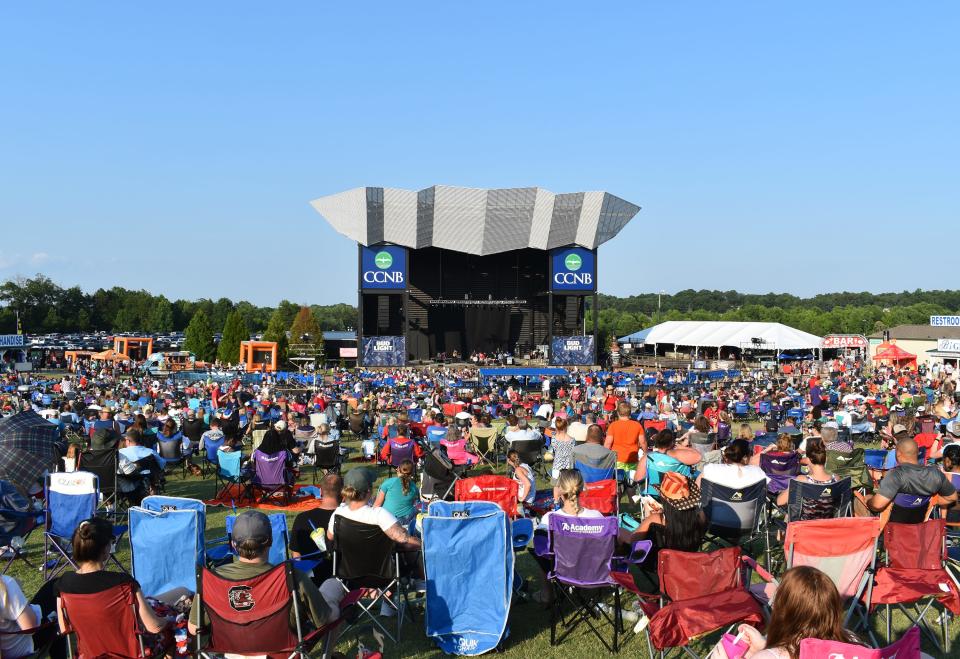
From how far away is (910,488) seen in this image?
18.8ft

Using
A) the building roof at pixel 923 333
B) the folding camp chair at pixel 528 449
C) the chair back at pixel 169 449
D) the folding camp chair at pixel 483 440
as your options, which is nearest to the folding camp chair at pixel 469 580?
the folding camp chair at pixel 528 449

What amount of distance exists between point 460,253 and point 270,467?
41.1 m

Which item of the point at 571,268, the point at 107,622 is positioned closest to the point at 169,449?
the point at 107,622

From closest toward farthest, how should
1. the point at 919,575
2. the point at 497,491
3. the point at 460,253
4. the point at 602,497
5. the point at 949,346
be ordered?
the point at 919,575 < the point at 602,497 < the point at 497,491 < the point at 949,346 < the point at 460,253

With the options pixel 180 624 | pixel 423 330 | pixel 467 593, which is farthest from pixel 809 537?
pixel 423 330

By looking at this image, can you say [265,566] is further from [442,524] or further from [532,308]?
[532,308]

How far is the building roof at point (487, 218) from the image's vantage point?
45062mm

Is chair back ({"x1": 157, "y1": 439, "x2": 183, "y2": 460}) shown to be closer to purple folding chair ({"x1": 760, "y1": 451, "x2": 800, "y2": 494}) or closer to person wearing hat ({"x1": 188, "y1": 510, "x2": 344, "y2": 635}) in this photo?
person wearing hat ({"x1": 188, "y1": 510, "x2": 344, "y2": 635})

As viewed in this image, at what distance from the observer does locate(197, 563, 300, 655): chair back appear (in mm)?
3707

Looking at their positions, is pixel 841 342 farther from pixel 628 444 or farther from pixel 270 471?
pixel 270 471

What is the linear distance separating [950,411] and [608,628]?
1102 cm

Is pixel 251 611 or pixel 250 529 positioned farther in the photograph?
pixel 250 529

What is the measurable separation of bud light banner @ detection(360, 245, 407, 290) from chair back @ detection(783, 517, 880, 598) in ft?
136

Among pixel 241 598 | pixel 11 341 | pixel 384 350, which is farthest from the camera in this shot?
pixel 11 341
